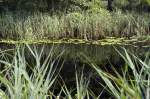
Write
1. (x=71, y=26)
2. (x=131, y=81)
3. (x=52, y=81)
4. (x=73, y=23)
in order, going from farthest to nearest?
(x=73, y=23) → (x=71, y=26) → (x=52, y=81) → (x=131, y=81)

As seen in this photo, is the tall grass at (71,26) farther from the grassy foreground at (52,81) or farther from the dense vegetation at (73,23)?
the grassy foreground at (52,81)

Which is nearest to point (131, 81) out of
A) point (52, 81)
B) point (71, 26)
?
point (52, 81)

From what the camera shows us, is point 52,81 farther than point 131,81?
Yes

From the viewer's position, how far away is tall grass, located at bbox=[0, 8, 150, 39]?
1931 cm

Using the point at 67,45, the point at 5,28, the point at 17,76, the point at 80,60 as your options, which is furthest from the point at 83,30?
the point at 17,76

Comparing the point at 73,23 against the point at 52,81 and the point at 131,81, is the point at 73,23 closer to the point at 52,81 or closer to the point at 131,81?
the point at 52,81

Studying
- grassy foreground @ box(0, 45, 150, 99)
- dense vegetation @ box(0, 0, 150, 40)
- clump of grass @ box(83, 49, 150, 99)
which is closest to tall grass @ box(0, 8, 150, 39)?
dense vegetation @ box(0, 0, 150, 40)

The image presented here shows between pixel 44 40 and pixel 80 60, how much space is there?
206 inches

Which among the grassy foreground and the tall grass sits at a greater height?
the grassy foreground

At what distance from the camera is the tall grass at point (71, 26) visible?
63.4ft

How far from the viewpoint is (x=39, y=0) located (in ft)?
75.4

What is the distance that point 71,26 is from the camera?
19.7 meters

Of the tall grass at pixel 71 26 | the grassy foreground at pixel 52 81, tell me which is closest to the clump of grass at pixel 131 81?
the grassy foreground at pixel 52 81

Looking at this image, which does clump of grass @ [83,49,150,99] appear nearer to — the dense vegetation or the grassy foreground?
the grassy foreground
